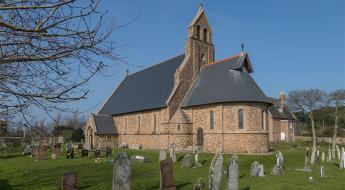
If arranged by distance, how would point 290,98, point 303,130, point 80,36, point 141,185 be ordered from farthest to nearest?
1. point 303,130
2. point 290,98
3. point 141,185
4. point 80,36

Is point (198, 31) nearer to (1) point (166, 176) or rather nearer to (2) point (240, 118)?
(2) point (240, 118)

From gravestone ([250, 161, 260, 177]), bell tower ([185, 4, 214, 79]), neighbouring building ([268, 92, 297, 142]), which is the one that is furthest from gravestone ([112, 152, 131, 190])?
neighbouring building ([268, 92, 297, 142])

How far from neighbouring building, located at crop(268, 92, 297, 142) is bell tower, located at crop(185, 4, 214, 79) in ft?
75.8

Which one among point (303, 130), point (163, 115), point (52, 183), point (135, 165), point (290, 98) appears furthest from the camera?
point (303, 130)

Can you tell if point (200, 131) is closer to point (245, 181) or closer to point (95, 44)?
point (245, 181)

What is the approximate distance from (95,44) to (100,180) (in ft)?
37.6

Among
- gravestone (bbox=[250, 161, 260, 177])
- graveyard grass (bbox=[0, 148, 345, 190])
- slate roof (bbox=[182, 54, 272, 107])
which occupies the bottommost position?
graveyard grass (bbox=[0, 148, 345, 190])

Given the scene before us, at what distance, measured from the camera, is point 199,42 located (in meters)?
37.0

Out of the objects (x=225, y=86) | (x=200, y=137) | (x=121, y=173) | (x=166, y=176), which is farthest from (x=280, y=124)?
(x=121, y=173)

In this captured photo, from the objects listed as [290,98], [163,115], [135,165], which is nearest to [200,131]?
[163,115]

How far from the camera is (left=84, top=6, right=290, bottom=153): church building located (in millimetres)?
29594

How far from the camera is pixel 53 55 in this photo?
6.29 metres

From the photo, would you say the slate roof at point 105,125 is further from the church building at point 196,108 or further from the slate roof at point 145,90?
the slate roof at point 145,90

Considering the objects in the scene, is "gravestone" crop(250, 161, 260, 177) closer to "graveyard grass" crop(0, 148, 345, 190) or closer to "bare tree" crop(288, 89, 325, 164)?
"graveyard grass" crop(0, 148, 345, 190)
